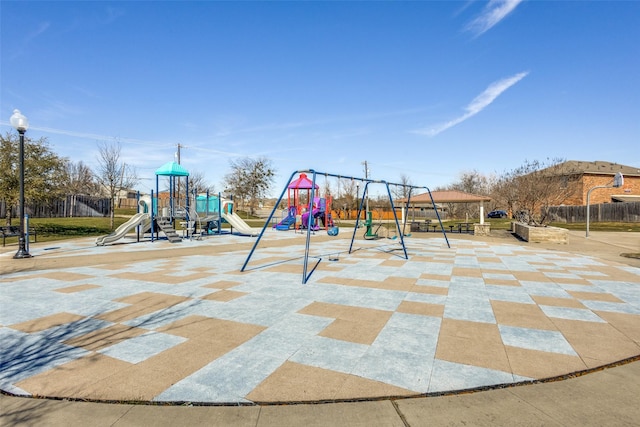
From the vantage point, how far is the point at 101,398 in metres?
2.98

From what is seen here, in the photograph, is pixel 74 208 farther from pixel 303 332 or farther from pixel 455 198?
pixel 303 332

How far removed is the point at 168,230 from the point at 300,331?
16.0m

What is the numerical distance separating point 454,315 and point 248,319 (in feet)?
10.7

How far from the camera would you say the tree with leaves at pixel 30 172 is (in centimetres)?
1675

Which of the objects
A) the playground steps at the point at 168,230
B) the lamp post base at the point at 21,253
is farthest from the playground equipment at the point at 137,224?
the lamp post base at the point at 21,253

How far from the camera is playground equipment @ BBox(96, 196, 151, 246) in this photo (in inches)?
624

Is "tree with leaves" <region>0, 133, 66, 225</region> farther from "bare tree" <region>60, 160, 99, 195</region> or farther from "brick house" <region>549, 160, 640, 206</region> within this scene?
"brick house" <region>549, 160, 640, 206</region>

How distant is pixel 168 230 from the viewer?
1839cm

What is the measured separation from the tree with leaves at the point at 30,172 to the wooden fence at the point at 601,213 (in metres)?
45.8

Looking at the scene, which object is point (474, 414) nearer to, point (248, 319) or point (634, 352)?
point (634, 352)

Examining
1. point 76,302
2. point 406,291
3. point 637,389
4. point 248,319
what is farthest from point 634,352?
point 76,302

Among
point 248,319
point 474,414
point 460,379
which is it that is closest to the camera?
point 474,414

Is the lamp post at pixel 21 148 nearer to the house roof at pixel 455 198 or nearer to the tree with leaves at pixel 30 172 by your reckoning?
the tree with leaves at pixel 30 172

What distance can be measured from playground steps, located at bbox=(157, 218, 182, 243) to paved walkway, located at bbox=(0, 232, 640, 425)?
8254 millimetres
